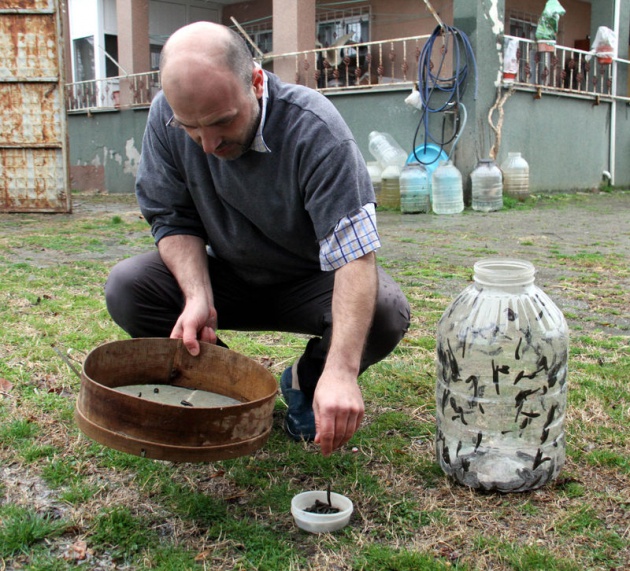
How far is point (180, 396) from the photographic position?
244cm

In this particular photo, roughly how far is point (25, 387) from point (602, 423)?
2238 mm

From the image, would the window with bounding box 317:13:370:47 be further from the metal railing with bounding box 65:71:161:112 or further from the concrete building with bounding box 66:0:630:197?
the metal railing with bounding box 65:71:161:112

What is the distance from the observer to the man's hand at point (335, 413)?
1.81m

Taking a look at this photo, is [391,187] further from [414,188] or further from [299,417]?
[299,417]

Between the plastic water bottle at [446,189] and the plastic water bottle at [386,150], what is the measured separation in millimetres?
1184

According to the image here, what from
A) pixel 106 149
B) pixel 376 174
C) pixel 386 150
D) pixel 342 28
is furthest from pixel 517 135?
pixel 106 149

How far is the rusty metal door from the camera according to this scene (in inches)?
368

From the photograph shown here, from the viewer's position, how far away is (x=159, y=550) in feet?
6.10

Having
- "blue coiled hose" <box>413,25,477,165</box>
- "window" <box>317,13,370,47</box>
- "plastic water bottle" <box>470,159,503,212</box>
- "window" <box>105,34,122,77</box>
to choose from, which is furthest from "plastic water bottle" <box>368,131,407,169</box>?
"window" <box>105,34,122,77</box>

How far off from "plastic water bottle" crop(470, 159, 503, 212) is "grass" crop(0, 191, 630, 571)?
6657 millimetres

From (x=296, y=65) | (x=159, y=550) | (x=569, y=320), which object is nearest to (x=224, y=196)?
(x=159, y=550)

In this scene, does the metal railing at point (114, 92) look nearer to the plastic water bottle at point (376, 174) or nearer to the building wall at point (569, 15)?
the plastic water bottle at point (376, 174)

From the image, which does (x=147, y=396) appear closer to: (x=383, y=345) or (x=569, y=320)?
(x=383, y=345)

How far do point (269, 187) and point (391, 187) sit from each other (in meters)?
8.66
